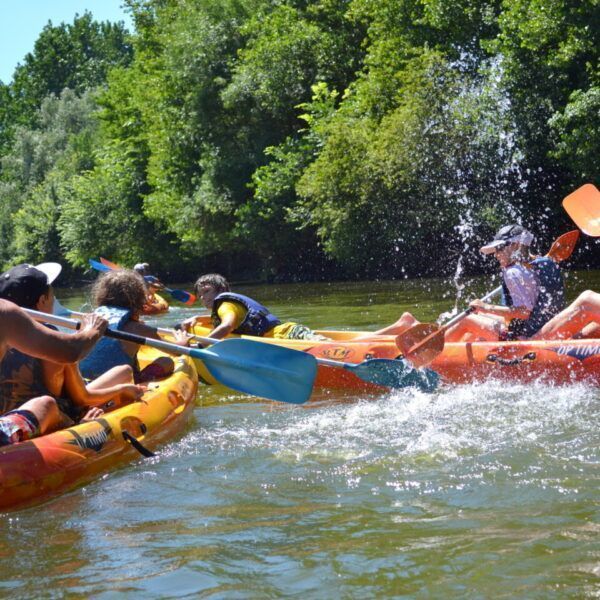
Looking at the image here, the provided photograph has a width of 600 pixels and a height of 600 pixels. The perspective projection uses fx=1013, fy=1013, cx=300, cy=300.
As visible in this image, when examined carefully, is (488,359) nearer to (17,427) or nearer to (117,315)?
(117,315)

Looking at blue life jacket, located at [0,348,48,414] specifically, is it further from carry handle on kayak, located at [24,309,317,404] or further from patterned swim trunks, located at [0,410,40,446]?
carry handle on kayak, located at [24,309,317,404]

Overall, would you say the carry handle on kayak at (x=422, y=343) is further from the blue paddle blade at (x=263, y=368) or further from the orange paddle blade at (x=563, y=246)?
the orange paddle blade at (x=563, y=246)

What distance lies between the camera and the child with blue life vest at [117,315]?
20.5ft

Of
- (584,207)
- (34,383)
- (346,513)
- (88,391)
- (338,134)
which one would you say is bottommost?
(346,513)

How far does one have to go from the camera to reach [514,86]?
59.1 ft

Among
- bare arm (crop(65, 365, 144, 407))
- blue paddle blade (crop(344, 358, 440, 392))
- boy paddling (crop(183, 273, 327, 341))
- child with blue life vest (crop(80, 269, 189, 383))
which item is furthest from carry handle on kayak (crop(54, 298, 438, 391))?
boy paddling (crop(183, 273, 327, 341))

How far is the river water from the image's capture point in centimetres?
358

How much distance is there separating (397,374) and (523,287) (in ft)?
3.71

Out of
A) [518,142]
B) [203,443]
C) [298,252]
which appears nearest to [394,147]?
[518,142]

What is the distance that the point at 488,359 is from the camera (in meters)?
7.04

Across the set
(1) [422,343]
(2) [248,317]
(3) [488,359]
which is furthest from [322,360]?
(2) [248,317]

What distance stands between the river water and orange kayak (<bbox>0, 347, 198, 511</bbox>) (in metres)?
0.07

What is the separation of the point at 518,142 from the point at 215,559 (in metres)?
15.4

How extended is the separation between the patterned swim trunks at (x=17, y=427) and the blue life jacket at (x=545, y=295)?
3736 millimetres
